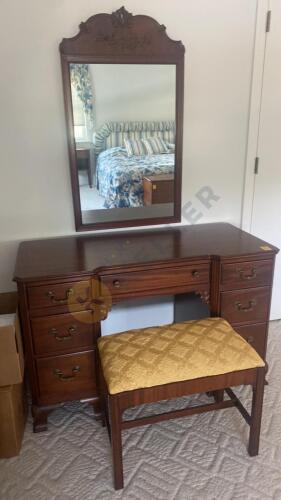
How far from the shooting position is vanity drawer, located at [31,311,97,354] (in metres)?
1.58

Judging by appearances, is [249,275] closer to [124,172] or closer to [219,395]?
[219,395]

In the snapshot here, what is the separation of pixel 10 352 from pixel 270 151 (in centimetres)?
179

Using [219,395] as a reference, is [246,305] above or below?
above

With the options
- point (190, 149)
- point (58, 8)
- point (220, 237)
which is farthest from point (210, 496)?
point (58, 8)

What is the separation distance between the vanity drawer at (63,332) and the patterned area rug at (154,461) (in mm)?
440

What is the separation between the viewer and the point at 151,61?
179 cm

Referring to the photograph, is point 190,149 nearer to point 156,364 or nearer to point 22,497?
point 156,364

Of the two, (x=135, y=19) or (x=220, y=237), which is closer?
(x=135, y=19)

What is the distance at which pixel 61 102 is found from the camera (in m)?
1.76

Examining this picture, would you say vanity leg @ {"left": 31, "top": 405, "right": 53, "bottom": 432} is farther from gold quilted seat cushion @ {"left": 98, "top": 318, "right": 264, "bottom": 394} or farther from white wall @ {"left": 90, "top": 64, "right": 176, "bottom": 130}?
white wall @ {"left": 90, "top": 64, "right": 176, "bottom": 130}

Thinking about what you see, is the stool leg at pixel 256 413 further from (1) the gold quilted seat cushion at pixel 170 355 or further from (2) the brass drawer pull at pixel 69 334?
(2) the brass drawer pull at pixel 69 334

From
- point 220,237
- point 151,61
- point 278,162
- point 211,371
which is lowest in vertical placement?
point 211,371

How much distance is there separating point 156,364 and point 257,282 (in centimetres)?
71

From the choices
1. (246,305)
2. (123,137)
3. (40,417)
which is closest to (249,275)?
(246,305)
